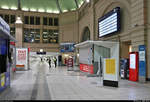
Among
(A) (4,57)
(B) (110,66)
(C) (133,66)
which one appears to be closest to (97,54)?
(C) (133,66)

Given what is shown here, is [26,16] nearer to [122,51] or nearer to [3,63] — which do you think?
[122,51]

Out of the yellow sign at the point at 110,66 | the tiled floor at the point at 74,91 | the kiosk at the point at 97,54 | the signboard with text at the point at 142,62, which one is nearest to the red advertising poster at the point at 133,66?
the signboard with text at the point at 142,62

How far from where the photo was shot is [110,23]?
14.9 m

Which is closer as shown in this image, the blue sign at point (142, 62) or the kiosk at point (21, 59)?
the blue sign at point (142, 62)

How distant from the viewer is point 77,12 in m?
30.9

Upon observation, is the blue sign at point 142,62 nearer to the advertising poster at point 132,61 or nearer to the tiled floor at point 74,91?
the advertising poster at point 132,61

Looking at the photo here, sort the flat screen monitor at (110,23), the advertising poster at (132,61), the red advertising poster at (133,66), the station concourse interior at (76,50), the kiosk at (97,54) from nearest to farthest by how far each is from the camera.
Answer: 1. the station concourse interior at (76,50)
2. the red advertising poster at (133,66)
3. the advertising poster at (132,61)
4. the kiosk at (97,54)
5. the flat screen monitor at (110,23)

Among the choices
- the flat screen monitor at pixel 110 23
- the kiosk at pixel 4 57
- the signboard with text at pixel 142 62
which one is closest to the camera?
the kiosk at pixel 4 57

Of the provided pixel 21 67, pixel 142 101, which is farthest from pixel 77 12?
pixel 142 101

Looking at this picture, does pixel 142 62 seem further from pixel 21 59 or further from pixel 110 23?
pixel 21 59

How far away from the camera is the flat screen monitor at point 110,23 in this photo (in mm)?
13644

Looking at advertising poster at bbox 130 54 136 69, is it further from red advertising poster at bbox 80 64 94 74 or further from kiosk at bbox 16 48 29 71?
kiosk at bbox 16 48 29 71

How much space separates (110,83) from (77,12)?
24.6 m

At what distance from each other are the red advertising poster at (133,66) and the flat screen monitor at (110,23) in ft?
13.9
